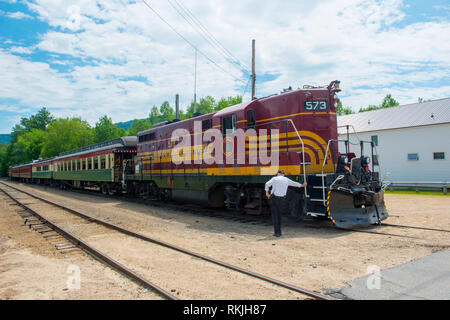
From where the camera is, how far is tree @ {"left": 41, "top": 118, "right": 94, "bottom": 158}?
216 ft

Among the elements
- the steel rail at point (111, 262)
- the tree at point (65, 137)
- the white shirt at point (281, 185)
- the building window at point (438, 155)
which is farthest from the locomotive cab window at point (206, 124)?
the tree at point (65, 137)

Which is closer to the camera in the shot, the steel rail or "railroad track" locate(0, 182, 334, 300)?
"railroad track" locate(0, 182, 334, 300)

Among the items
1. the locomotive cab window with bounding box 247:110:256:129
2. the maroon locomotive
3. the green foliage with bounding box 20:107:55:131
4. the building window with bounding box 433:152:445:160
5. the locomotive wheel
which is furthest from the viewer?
the green foliage with bounding box 20:107:55:131

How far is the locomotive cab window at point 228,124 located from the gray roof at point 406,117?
17.8 m

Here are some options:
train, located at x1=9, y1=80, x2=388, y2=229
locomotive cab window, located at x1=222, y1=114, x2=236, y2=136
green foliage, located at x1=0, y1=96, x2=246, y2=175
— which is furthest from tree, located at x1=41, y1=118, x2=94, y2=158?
locomotive cab window, located at x1=222, y1=114, x2=236, y2=136

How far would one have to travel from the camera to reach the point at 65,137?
66.3 metres

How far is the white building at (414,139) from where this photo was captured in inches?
854

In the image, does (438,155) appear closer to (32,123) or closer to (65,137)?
(65,137)

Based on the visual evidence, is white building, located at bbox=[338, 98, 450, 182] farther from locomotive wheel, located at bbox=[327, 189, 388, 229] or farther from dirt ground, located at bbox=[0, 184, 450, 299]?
locomotive wheel, located at bbox=[327, 189, 388, 229]

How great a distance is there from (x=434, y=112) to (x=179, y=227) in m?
21.6

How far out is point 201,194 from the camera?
1194 cm
